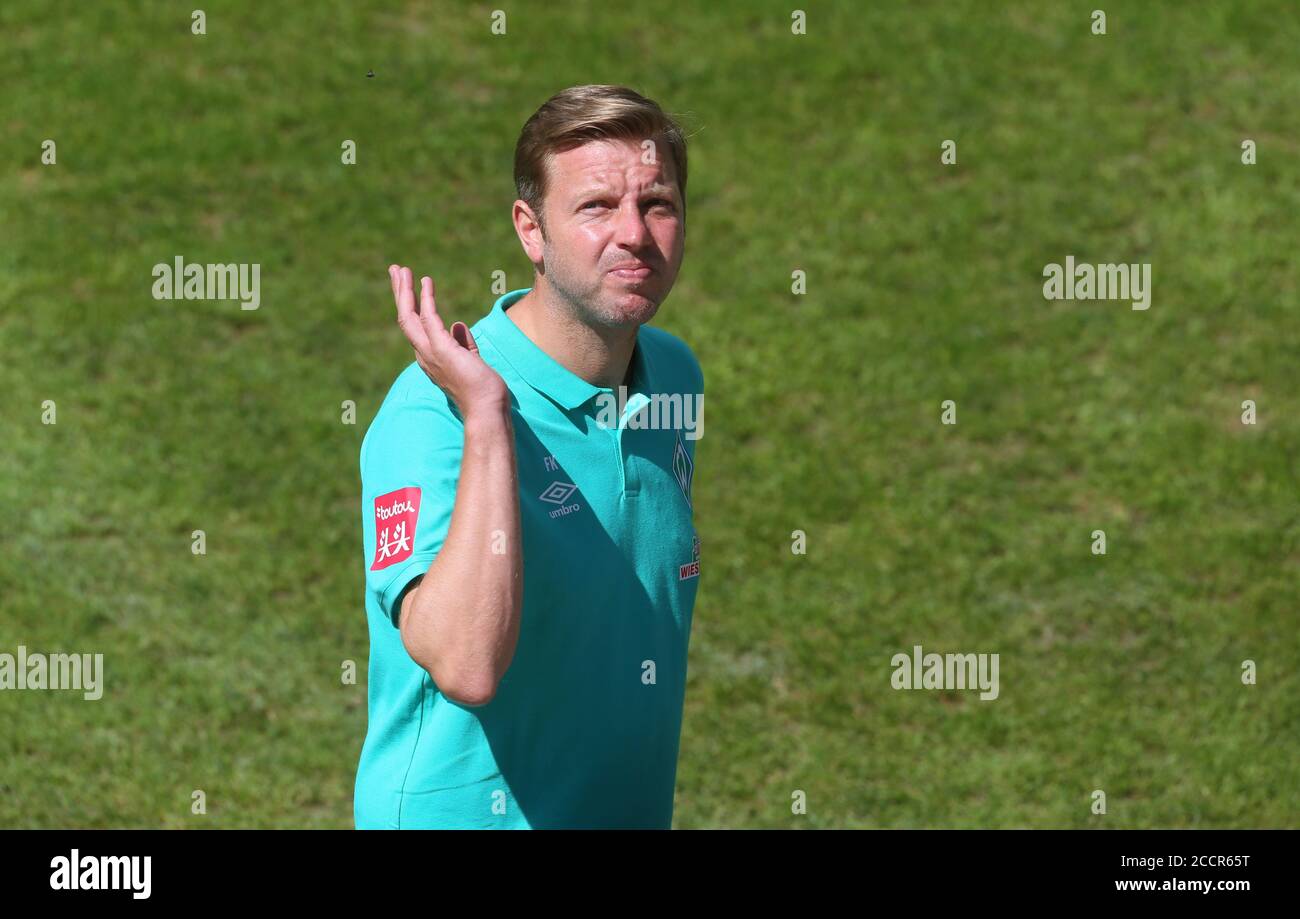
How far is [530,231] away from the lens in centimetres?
380

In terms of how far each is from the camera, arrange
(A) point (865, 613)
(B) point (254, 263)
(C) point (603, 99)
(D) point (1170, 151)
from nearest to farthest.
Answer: (C) point (603, 99)
(A) point (865, 613)
(B) point (254, 263)
(D) point (1170, 151)

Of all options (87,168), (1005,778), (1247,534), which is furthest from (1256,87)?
(87,168)

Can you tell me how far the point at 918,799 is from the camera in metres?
7.27

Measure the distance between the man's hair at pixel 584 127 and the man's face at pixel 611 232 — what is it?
0.02m

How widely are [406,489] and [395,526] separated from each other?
85 mm

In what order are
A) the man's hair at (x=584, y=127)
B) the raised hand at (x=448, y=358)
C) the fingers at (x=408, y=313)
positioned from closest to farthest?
the raised hand at (x=448, y=358)
the fingers at (x=408, y=313)
the man's hair at (x=584, y=127)

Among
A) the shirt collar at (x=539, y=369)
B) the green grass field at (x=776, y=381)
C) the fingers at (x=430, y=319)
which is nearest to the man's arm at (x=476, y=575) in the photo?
Answer: the fingers at (x=430, y=319)

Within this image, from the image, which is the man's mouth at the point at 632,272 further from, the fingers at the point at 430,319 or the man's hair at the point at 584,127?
the fingers at the point at 430,319

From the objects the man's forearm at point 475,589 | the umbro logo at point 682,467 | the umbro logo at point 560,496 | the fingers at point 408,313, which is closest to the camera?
the man's forearm at point 475,589

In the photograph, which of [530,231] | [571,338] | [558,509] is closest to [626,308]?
[571,338]

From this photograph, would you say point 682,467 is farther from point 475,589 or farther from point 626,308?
→ point 475,589

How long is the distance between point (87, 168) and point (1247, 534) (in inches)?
309

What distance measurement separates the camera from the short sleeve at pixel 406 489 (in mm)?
3264

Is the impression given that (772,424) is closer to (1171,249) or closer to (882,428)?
(882,428)
